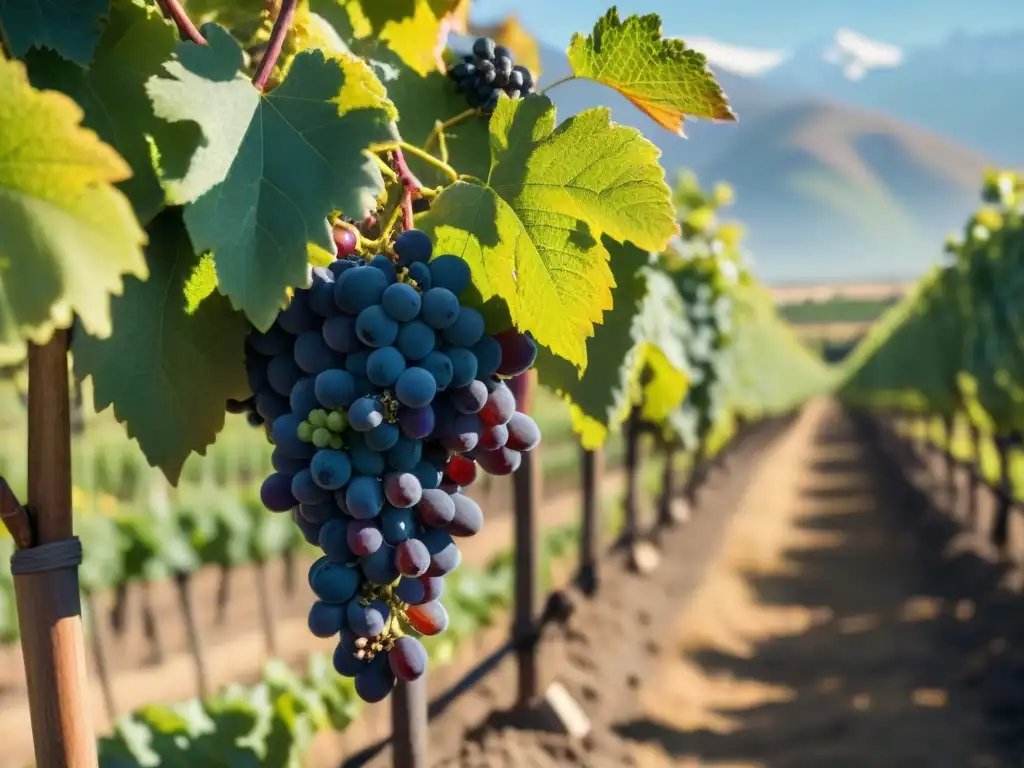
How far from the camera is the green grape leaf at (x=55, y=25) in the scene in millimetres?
1044

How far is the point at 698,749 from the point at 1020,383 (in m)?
4.87

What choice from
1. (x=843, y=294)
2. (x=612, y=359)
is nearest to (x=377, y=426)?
(x=612, y=359)

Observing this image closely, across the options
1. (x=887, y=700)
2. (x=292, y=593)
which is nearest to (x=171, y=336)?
(x=887, y=700)

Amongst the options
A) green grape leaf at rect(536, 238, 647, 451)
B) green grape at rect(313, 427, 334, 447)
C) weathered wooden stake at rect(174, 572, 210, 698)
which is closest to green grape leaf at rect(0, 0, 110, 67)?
green grape at rect(313, 427, 334, 447)

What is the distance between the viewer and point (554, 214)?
1.21 metres

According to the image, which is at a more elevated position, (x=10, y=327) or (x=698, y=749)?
(x=10, y=327)

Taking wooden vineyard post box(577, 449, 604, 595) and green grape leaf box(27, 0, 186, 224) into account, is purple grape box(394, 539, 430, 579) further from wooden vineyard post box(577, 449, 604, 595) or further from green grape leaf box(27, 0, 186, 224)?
wooden vineyard post box(577, 449, 604, 595)

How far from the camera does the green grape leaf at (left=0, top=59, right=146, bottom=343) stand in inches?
31.2

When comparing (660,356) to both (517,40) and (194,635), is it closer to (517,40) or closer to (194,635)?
(517,40)

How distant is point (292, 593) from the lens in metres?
11.8

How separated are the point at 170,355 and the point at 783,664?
27.2 ft

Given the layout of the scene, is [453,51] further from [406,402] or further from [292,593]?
[292,593]

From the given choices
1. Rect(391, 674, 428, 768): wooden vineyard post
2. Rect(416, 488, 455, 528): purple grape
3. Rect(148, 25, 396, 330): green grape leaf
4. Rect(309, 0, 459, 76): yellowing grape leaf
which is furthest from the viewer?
Rect(391, 674, 428, 768): wooden vineyard post

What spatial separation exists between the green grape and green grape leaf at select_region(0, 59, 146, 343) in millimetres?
368
